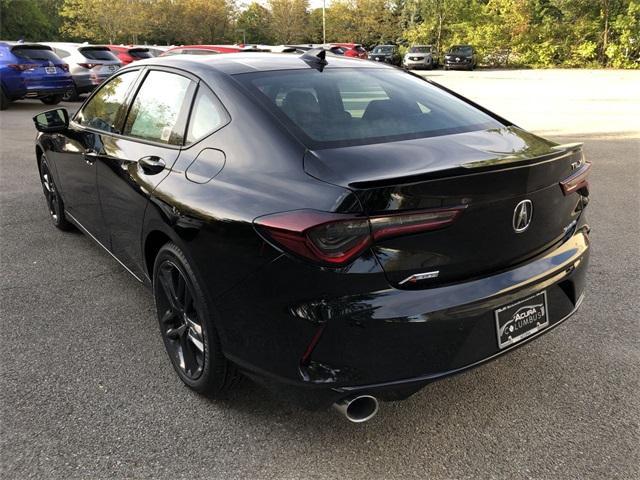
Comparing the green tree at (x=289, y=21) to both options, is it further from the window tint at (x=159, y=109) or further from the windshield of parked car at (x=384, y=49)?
the window tint at (x=159, y=109)

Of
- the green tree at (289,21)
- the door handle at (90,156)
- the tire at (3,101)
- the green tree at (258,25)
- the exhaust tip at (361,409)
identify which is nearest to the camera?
the exhaust tip at (361,409)

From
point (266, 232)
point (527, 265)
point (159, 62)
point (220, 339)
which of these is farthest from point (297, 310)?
point (159, 62)

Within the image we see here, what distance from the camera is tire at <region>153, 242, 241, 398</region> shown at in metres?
2.48

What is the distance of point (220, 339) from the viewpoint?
2410 mm

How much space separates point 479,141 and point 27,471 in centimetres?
237

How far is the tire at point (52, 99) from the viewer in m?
15.5

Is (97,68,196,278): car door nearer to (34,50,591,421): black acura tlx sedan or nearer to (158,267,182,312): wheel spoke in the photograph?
(34,50,591,421): black acura tlx sedan

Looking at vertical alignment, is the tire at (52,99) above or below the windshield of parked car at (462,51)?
below

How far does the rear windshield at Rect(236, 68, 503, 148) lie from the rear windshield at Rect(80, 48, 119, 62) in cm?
1498

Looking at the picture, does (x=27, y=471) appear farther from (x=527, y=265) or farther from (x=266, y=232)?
(x=527, y=265)

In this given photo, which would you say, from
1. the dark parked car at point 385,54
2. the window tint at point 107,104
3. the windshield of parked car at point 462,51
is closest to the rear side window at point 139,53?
the window tint at point 107,104

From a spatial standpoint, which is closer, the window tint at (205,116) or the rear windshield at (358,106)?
the rear windshield at (358,106)

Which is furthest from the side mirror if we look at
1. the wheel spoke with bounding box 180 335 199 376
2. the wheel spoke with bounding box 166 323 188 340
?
the wheel spoke with bounding box 180 335 199 376

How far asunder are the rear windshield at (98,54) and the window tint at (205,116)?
15.0 m
